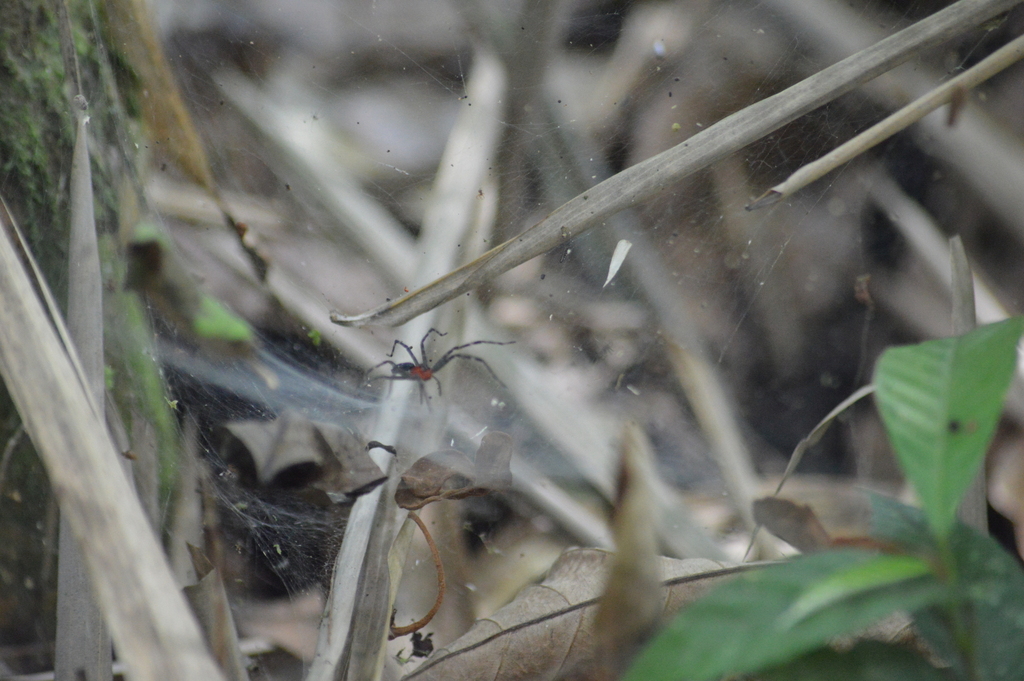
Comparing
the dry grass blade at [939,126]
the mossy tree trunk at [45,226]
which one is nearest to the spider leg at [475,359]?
the mossy tree trunk at [45,226]

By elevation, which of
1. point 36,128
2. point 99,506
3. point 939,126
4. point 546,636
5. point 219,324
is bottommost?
point 546,636

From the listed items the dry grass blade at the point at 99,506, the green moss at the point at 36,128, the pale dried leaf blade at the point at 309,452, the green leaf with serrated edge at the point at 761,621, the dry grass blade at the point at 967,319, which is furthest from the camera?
the green moss at the point at 36,128

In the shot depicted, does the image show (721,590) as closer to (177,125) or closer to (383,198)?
(383,198)

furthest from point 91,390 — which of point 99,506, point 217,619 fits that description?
point 217,619

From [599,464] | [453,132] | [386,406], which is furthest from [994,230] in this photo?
[386,406]

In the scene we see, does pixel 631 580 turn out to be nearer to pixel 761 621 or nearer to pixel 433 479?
pixel 761 621

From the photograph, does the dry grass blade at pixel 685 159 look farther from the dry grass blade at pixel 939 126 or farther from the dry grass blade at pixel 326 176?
the dry grass blade at pixel 326 176

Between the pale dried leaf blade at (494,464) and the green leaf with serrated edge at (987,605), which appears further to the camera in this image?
the pale dried leaf blade at (494,464)
